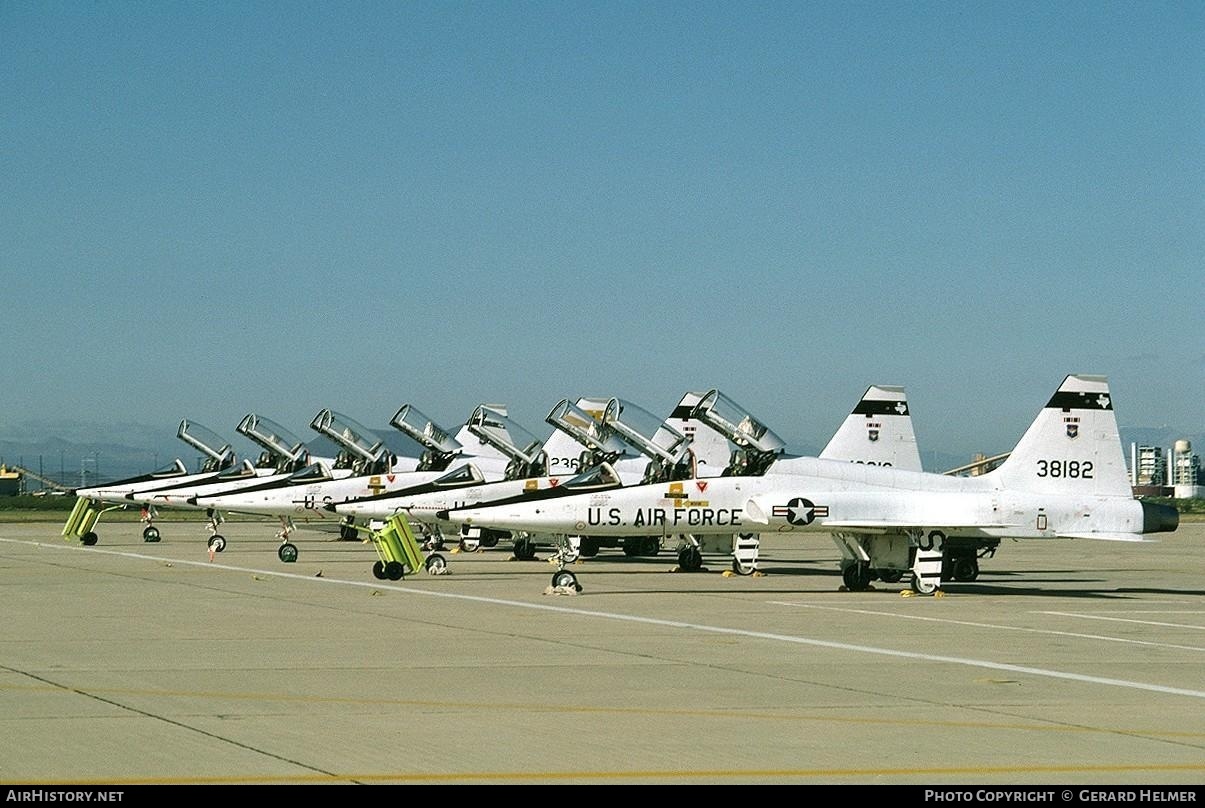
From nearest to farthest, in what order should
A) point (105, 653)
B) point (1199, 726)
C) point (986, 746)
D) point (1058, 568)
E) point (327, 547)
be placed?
point (986, 746)
point (1199, 726)
point (105, 653)
point (1058, 568)
point (327, 547)

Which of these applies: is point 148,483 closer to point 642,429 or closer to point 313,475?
point 313,475

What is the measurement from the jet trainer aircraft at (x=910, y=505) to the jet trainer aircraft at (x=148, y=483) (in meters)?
18.9

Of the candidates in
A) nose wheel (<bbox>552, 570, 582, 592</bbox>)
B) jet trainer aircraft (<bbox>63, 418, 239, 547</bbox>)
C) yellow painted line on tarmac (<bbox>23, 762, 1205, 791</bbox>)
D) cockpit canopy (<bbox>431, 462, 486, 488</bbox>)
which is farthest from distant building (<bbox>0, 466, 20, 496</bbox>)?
yellow painted line on tarmac (<bbox>23, 762, 1205, 791</bbox>)

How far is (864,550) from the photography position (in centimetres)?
2564

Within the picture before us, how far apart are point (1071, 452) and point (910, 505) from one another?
2926 millimetres

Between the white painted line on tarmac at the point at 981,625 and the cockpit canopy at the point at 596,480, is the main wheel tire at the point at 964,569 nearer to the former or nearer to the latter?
the cockpit canopy at the point at 596,480

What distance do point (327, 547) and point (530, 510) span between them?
55.1 ft

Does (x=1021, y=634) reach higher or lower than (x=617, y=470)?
lower

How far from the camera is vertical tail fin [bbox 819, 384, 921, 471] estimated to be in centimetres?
2964

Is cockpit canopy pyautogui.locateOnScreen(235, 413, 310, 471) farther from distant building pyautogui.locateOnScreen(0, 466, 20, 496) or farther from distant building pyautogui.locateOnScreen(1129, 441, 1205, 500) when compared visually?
distant building pyautogui.locateOnScreen(1129, 441, 1205, 500)

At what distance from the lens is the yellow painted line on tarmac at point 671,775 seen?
8289mm

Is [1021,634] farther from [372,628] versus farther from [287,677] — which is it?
[287,677]

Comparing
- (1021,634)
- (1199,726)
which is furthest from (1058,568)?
(1199,726)

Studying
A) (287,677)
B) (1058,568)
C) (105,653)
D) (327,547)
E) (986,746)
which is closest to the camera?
→ (986,746)
